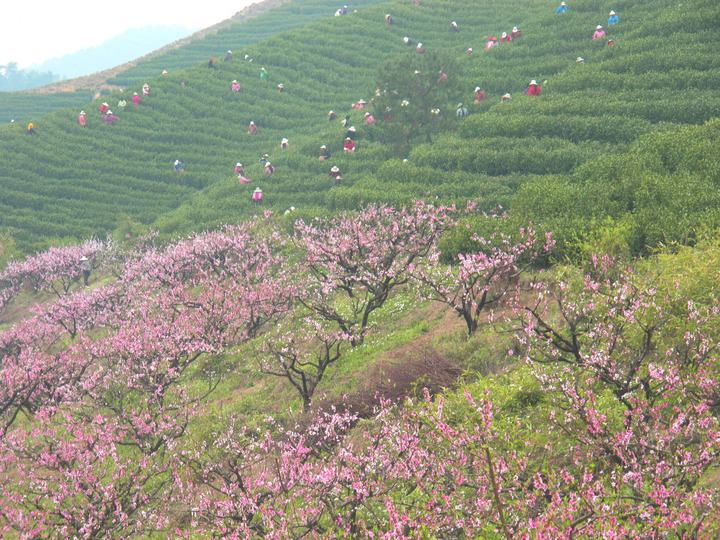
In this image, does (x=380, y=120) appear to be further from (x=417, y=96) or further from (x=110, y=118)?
(x=110, y=118)

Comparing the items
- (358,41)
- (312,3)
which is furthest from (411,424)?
(312,3)

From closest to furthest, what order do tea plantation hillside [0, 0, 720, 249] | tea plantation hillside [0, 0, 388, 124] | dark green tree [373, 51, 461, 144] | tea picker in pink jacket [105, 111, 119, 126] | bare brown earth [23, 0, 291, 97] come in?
1. tea plantation hillside [0, 0, 720, 249]
2. dark green tree [373, 51, 461, 144]
3. tea picker in pink jacket [105, 111, 119, 126]
4. tea plantation hillside [0, 0, 388, 124]
5. bare brown earth [23, 0, 291, 97]

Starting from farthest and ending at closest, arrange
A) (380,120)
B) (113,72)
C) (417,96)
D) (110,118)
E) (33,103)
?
(113,72)
(33,103)
(110,118)
(380,120)
(417,96)

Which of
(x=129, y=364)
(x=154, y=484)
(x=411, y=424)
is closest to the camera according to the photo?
(x=411, y=424)

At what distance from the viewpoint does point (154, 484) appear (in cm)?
1427

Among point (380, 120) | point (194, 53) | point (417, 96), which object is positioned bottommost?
point (380, 120)

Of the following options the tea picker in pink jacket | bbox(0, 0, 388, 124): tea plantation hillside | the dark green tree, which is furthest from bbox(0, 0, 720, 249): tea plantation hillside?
bbox(0, 0, 388, 124): tea plantation hillside

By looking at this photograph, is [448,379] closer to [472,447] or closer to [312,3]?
[472,447]

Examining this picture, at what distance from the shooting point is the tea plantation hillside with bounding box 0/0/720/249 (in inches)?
1435

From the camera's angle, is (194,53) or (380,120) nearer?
(380,120)

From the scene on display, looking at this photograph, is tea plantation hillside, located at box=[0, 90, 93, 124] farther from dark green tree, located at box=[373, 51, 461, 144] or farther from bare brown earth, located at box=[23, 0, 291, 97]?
dark green tree, located at box=[373, 51, 461, 144]

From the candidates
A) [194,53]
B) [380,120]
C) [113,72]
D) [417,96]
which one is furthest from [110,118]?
[113,72]

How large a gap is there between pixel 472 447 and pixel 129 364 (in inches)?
620

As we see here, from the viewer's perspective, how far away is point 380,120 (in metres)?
48.4
